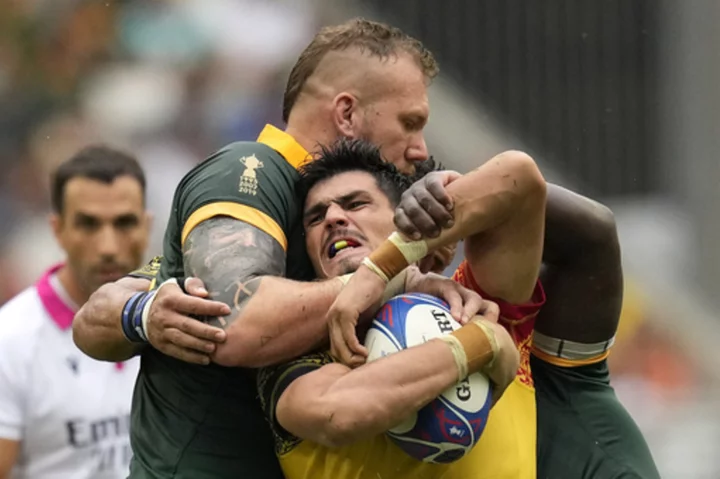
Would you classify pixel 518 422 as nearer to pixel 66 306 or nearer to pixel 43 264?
pixel 66 306

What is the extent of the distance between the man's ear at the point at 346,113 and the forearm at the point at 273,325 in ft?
2.95

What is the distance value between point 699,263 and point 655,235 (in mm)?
361

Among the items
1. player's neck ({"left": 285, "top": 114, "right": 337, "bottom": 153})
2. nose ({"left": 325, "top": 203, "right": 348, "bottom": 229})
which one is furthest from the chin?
player's neck ({"left": 285, "top": 114, "right": 337, "bottom": 153})

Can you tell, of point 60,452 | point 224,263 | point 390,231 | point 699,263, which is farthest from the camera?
point 699,263

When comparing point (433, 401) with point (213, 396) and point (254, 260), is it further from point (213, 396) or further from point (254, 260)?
point (213, 396)

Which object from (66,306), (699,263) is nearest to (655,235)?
(699,263)

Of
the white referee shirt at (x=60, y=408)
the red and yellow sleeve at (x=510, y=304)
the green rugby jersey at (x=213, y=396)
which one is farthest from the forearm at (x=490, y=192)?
the white referee shirt at (x=60, y=408)

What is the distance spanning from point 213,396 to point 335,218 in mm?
686

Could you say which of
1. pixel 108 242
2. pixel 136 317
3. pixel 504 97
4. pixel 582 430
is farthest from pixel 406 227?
pixel 504 97

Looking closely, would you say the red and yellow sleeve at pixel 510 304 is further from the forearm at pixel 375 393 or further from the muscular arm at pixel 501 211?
the forearm at pixel 375 393

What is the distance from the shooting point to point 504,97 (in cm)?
1002

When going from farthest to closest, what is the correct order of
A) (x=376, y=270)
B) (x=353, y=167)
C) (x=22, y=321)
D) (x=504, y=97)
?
1. (x=504, y=97)
2. (x=22, y=321)
3. (x=353, y=167)
4. (x=376, y=270)

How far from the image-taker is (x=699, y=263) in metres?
9.84

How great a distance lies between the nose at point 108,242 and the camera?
6832mm
